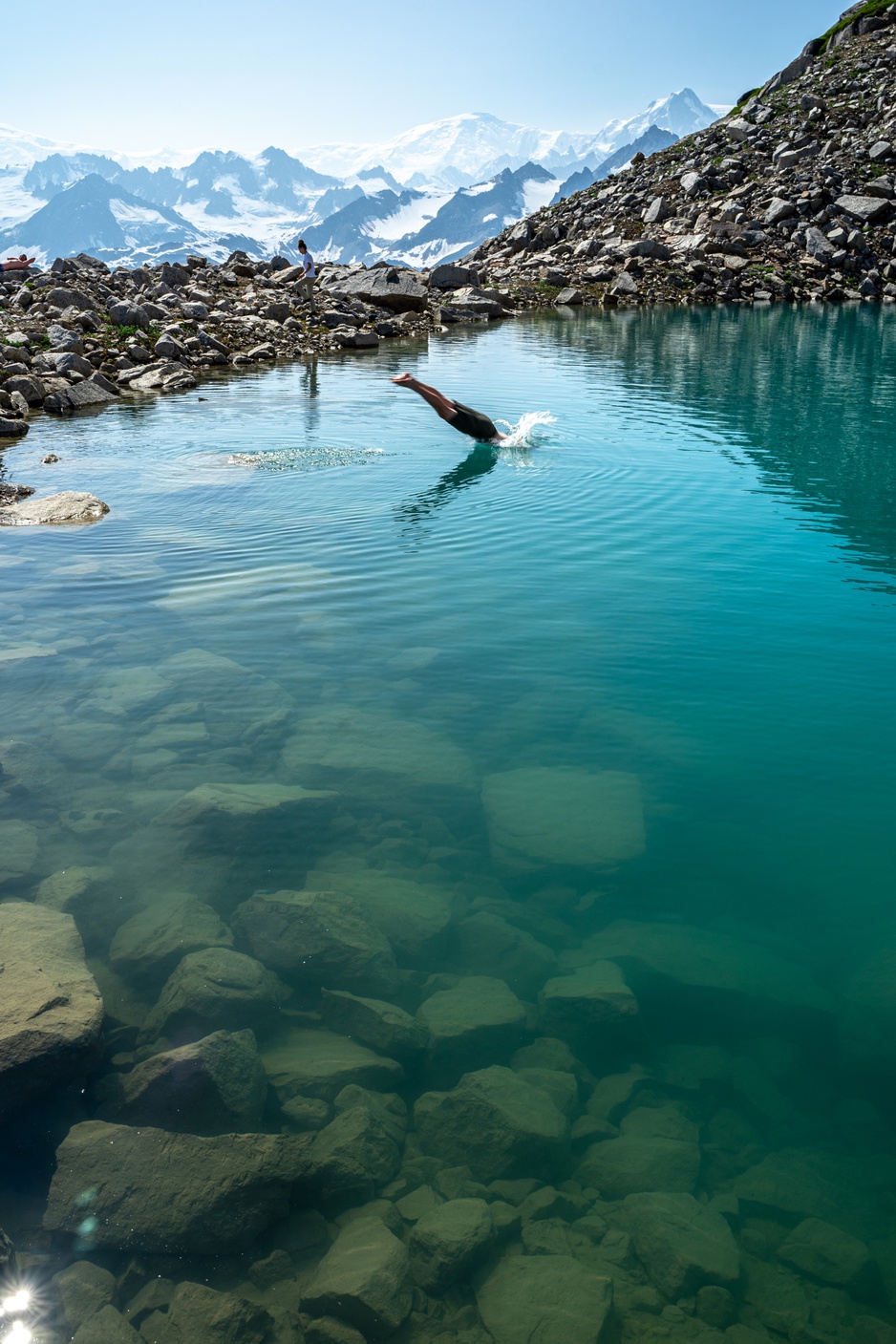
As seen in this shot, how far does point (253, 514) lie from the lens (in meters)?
17.5

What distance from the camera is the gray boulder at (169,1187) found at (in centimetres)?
473

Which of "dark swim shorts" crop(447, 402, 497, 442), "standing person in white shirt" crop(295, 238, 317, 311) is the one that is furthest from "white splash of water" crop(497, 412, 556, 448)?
"standing person in white shirt" crop(295, 238, 317, 311)

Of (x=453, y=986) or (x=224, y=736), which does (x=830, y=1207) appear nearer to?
(x=453, y=986)

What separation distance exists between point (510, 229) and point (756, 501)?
8589cm

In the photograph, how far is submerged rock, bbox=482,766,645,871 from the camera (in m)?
7.69

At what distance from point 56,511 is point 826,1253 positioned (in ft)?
56.9

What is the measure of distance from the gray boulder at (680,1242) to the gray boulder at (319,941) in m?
2.25

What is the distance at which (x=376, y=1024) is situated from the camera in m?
6.08

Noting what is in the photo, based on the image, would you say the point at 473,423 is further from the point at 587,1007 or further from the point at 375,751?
the point at 587,1007

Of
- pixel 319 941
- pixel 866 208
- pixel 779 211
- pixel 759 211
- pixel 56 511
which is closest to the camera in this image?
pixel 319 941

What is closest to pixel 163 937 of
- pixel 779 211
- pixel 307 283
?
pixel 307 283

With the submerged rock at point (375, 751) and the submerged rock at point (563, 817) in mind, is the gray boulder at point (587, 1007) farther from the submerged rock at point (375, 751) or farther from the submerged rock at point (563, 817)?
the submerged rock at point (375, 751)

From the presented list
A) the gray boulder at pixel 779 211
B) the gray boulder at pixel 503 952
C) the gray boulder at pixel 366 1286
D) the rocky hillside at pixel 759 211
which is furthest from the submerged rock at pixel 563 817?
the gray boulder at pixel 779 211

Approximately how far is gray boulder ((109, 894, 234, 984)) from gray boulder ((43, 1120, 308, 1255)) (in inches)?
57.3
